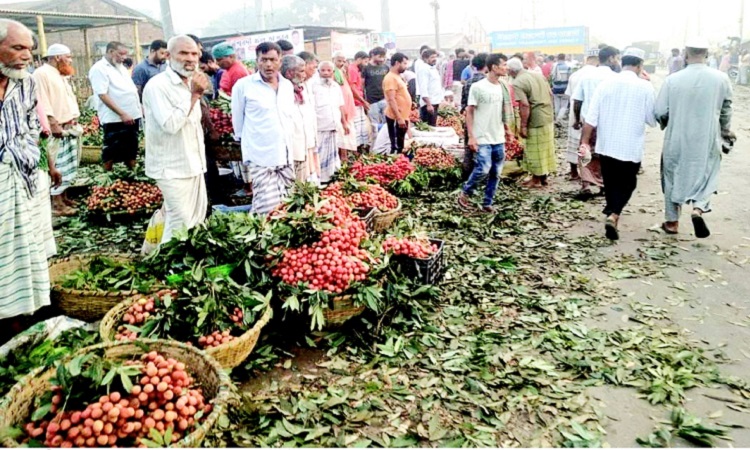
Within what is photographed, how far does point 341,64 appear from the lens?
1063 centimetres

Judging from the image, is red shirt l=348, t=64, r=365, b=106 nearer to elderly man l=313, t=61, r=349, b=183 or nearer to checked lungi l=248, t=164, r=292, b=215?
elderly man l=313, t=61, r=349, b=183

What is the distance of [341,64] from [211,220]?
6.90 metres

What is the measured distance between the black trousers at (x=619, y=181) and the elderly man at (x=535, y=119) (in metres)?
2.07

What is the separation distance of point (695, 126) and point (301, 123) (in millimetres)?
4016

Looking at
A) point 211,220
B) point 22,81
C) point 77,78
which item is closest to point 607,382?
point 211,220

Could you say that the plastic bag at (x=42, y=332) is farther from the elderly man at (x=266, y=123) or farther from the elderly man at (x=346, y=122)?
the elderly man at (x=346, y=122)

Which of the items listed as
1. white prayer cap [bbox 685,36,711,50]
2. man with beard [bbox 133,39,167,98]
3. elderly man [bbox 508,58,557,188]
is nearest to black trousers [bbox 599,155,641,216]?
white prayer cap [bbox 685,36,711,50]

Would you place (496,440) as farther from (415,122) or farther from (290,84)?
(415,122)

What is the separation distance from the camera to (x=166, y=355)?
301 cm

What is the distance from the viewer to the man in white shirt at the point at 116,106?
762cm

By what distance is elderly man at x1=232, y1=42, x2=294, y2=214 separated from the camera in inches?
210

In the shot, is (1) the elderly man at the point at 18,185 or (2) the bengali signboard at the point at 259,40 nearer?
(1) the elderly man at the point at 18,185

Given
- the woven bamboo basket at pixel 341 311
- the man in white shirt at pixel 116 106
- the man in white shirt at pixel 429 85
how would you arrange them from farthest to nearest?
the man in white shirt at pixel 429 85
the man in white shirt at pixel 116 106
the woven bamboo basket at pixel 341 311

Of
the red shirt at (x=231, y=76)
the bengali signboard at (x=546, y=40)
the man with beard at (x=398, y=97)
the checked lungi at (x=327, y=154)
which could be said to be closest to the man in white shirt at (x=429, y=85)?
the man with beard at (x=398, y=97)
